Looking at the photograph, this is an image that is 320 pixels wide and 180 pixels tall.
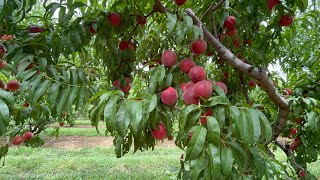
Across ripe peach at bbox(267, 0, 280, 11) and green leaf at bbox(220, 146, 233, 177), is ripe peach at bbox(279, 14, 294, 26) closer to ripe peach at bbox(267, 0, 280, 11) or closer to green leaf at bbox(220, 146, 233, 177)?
ripe peach at bbox(267, 0, 280, 11)

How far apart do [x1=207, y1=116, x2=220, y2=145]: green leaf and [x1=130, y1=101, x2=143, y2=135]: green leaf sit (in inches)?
7.7

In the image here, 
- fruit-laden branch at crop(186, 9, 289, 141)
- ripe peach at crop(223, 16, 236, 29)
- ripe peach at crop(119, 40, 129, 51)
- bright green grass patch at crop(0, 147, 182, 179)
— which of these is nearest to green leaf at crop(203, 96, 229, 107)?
fruit-laden branch at crop(186, 9, 289, 141)

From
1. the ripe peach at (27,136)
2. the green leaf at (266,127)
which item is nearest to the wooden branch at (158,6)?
the green leaf at (266,127)

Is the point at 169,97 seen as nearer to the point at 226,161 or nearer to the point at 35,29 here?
the point at 226,161

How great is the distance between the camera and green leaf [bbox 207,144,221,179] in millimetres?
756

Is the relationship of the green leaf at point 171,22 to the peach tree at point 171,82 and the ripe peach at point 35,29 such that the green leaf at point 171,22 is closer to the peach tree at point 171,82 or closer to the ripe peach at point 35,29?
the peach tree at point 171,82

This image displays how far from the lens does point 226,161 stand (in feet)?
2.58

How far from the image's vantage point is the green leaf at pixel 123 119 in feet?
2.79

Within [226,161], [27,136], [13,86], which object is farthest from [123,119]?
[27,136]

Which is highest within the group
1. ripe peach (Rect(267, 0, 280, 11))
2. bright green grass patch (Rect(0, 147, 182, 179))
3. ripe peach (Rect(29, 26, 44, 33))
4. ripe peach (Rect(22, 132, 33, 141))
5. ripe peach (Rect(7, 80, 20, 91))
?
ripe peach (Rect(267, 0, 280, 11))

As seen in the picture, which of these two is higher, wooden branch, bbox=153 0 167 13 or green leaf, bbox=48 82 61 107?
wooden branch, bbox=153 0 167 13

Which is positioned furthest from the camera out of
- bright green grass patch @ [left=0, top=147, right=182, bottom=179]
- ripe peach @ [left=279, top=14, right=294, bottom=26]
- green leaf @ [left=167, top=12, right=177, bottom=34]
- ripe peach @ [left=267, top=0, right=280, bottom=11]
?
bright green grass patch @ [left=0, top=147, right=182, bottom=179]

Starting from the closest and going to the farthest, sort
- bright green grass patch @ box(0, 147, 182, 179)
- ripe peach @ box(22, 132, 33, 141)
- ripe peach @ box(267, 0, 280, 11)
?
ripe peach @ box(267, 0, 280, 11), ripe peach @ box(22, 132, 33, 141), bright green grass patch @ box(0, 147, 182, 179)

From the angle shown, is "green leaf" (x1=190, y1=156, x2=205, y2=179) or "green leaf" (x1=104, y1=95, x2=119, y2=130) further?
"green leaf" (x1=104, y1=95, x2=119, y2=130)
